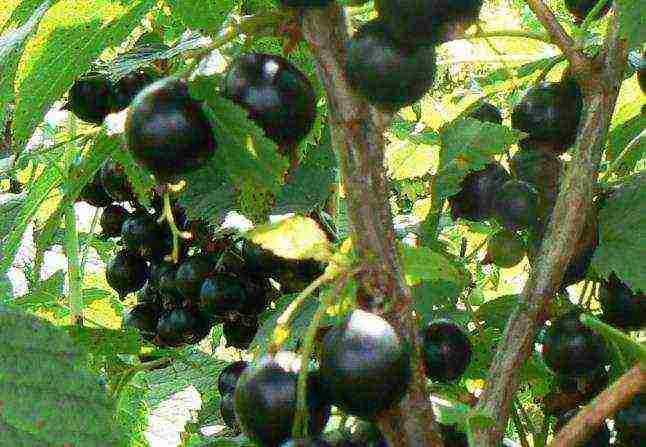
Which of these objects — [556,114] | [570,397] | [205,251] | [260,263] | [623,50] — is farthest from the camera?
[205,251]

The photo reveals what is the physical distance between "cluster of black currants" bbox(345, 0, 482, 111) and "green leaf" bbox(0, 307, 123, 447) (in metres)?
0.29

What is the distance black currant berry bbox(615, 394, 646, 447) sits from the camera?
34.7 inches

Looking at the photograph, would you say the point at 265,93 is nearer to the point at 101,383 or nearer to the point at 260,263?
the point at 101,383

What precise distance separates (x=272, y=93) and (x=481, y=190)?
1.36 ft

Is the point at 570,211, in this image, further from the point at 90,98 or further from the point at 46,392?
the point at 90,98

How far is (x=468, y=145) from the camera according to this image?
982 mm

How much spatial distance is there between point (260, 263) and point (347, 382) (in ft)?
1.92

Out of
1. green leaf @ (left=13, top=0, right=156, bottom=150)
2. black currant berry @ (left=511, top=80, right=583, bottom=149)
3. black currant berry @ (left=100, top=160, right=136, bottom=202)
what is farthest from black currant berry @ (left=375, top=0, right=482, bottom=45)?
black currant berry @ (left=100, top=160, right=136, bottom=202)

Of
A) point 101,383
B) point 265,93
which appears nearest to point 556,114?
point 265,93

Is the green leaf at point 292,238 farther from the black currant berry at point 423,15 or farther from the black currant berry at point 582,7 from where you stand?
the black currant berry at point 582,7

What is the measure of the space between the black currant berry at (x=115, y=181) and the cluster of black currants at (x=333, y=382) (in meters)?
0.71

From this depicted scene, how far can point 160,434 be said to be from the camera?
4.72 feet

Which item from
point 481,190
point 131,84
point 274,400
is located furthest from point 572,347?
point 131,84

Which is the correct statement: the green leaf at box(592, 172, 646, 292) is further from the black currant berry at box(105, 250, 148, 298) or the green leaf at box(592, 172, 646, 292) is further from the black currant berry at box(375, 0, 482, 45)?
the black currant berry at box(105, 250, 148, 298)
